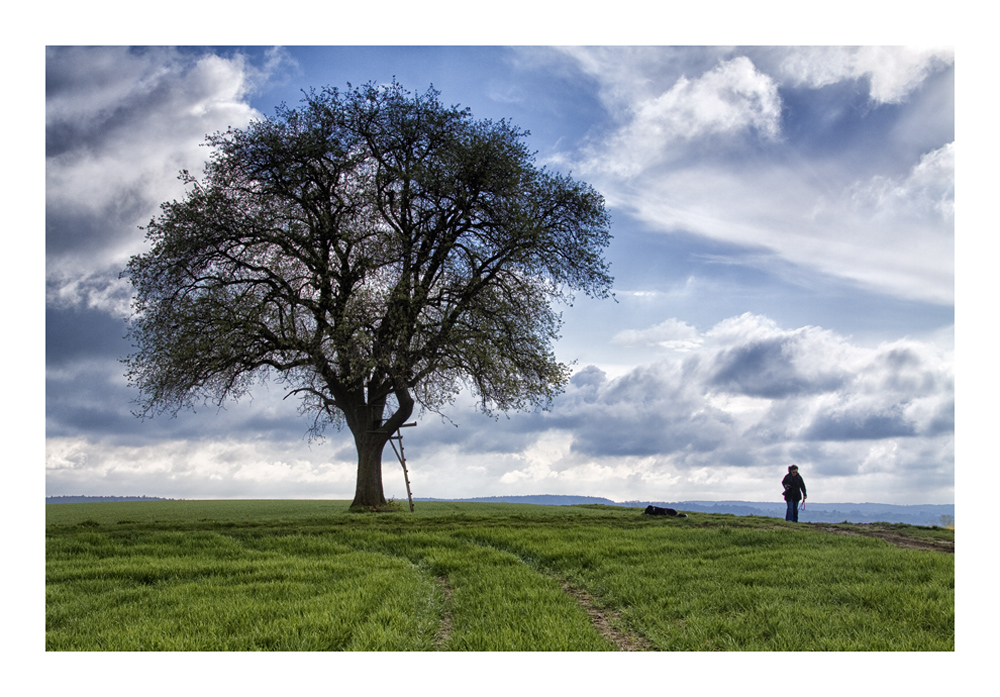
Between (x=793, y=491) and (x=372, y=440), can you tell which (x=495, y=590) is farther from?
(x=793, y=491)

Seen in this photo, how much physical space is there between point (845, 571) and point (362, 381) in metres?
16.8

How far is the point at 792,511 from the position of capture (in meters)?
21.6

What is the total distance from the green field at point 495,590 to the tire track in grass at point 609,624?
40 millimetres

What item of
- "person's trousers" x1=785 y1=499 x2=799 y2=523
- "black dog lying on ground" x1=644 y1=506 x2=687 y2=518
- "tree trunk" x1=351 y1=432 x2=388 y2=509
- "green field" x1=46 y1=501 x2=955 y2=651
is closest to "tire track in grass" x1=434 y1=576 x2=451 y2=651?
"green field" x1=46 y1=501 x2=955 y2=651

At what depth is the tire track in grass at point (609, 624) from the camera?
860 centimetres

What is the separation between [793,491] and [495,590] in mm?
15359

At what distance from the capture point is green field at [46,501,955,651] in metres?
8.55

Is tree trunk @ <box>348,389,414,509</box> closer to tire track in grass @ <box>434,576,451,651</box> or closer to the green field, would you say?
the green field

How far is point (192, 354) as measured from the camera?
69.8 ft

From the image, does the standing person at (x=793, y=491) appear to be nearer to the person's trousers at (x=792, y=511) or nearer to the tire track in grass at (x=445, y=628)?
the person's trousers at (x=792, y=511)

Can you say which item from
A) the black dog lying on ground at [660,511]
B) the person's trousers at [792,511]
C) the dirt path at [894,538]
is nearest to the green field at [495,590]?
the dirt path at [894,538]

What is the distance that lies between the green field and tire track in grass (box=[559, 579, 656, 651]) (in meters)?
0.04

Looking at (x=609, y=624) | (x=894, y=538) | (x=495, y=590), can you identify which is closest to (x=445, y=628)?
(x=495, y=590)

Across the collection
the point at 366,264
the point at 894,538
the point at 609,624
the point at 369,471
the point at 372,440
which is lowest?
the point at 894,538
